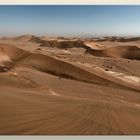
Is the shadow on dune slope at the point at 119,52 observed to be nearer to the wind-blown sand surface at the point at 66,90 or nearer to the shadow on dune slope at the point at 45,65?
the wind-blown sand surface at the point at 66,90

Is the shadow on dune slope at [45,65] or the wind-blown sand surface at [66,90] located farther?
the shadow on dune slope at [45,65]

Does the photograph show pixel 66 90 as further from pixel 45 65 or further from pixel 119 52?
pixel 119 52

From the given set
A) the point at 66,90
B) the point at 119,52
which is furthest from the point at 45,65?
the point at 119,52

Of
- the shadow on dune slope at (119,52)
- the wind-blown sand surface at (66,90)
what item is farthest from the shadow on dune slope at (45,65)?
the shadow on dune slope at (119,52)

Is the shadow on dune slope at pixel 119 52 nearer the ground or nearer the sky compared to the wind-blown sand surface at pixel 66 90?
nearer the sky

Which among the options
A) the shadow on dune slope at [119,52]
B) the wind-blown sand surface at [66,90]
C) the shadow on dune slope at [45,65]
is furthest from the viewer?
the shadow on dune slope at [119,52]

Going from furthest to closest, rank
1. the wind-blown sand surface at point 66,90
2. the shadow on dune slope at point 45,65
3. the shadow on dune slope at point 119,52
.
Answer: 1. the shadow on dune slope at point 119,52
2. the shadow on dune slope at point 45,65
3. the wind-blown sand surface at point 66,90
